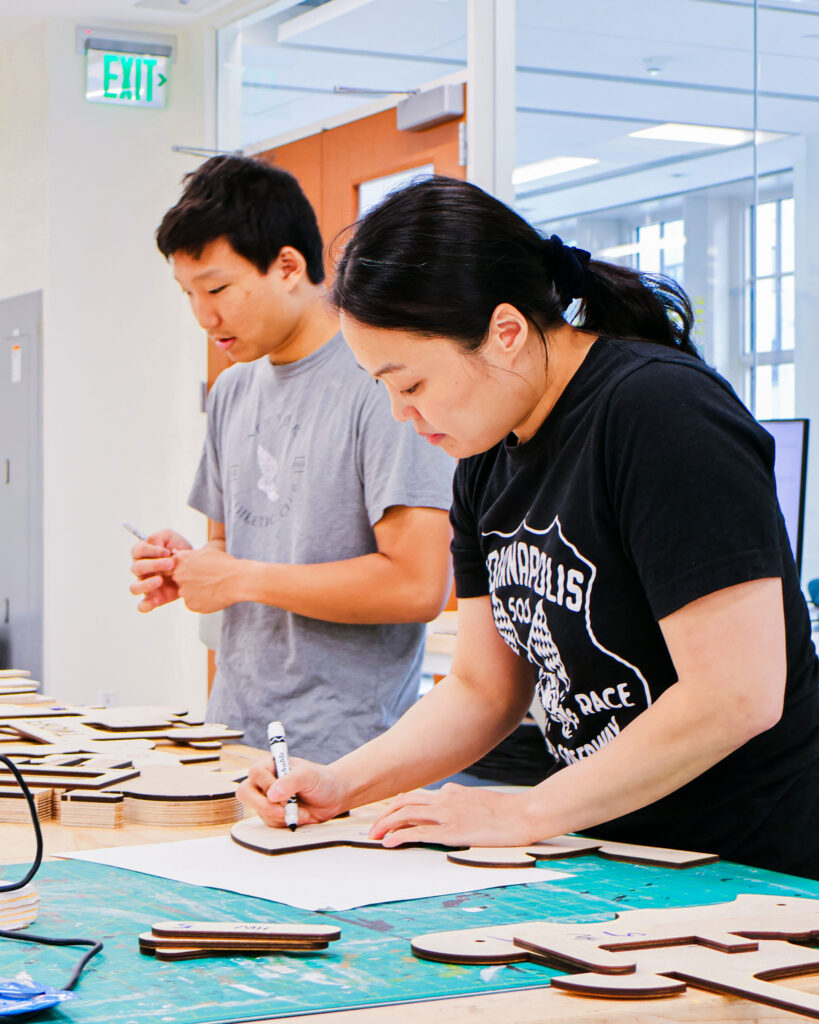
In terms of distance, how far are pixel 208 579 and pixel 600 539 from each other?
0.92 m

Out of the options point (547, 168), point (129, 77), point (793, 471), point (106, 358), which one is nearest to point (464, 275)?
point (793, 471)

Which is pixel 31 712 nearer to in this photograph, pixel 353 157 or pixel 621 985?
pixel 621 985

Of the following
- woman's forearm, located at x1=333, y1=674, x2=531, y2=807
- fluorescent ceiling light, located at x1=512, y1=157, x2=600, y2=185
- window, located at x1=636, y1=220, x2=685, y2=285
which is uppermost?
fluorescent ceiling light, located at x1=512, y1=157, x2=600, y2=185

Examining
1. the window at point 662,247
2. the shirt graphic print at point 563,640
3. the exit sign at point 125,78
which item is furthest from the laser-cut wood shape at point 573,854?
the exit sign at point 125,78

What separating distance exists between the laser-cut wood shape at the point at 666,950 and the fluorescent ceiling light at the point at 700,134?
9.62 feet

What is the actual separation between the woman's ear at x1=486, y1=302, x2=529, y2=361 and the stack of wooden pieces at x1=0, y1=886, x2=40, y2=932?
0.67 meters

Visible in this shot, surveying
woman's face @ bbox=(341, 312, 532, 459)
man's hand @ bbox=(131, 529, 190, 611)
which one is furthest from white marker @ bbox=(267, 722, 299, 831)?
man's hand @ bbox=(131, 529, 190, 611)

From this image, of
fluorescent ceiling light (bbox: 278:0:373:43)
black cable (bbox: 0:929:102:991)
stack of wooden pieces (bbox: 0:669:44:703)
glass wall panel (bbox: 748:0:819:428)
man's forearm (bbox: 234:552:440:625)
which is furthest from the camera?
fluorescent ceiling light (bbox: 278:0:373:43)

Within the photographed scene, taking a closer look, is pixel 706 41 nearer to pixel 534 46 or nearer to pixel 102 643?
pixel 534 46

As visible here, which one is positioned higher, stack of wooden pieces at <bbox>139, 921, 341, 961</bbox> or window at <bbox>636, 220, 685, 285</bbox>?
window at <bbox>636, 220, 685, 285</bbox>

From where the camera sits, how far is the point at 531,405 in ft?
4.47

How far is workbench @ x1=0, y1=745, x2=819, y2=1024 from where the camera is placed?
2.68ft

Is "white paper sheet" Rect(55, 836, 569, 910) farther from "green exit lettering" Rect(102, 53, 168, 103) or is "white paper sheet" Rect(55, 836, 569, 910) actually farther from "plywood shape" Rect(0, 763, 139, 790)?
"green exit lettering" Rect(102, 53, 168, 103)

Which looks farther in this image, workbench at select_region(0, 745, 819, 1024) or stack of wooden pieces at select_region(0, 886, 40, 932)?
stack of wooden pieces at select_region(0, 886, 40, 932)
